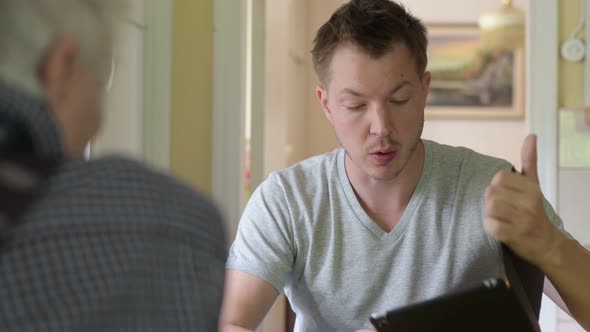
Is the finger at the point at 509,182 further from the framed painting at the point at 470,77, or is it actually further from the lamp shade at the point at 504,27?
the framed painting at the point at 470,77

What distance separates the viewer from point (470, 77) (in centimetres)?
588

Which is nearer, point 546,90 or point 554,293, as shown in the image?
point 554,293

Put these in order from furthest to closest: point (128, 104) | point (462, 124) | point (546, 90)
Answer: point (462, 124) < point (546, 90) < point (128, 104)

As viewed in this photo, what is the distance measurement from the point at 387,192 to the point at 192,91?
98 centimetres

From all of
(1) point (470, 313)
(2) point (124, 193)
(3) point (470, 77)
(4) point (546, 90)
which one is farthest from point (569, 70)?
(3) point (470, 77)

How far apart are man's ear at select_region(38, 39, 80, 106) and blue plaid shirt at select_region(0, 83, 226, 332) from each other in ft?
0.11

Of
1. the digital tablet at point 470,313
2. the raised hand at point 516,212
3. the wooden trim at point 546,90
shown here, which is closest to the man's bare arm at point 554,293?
the raised hand at point 516,212

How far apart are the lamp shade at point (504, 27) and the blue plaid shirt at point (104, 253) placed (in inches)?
160

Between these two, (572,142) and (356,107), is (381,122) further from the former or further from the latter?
(572,142)

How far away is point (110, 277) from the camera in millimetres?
549

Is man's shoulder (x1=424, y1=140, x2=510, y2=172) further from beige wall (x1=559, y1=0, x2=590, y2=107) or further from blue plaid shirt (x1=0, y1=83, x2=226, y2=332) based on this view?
beige wall (x1=559, y1=0, x2=590, y2=107)

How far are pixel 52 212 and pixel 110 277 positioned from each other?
0.20 ft

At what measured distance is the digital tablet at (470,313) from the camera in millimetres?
992

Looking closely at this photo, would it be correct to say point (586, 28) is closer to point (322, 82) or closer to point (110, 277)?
point (322, 82)
